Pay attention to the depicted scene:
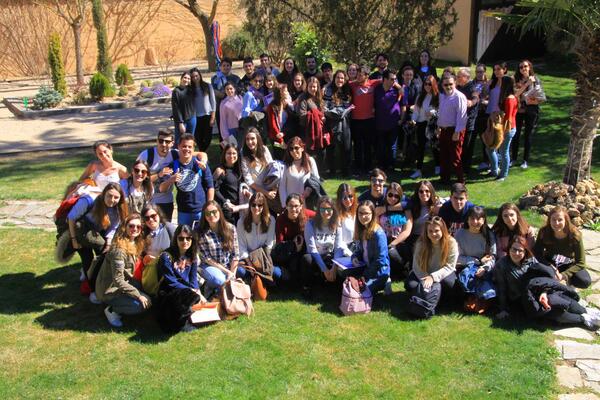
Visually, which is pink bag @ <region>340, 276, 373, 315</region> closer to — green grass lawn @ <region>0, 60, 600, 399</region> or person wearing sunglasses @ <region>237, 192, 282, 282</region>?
green grass lawn @ <region>0, 60, 600, 399</region>

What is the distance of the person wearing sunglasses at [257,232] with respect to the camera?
629cm

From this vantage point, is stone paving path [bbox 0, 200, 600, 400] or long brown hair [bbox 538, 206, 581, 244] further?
long brown hair [bbox 538, 206, 581, 244]


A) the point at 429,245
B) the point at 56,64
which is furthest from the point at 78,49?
the point at 429,245

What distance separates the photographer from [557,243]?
6055mm

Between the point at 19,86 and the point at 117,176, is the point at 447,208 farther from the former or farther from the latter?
the point at 19,86

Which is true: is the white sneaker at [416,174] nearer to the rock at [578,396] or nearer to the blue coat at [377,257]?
the blue coat at [377,257]

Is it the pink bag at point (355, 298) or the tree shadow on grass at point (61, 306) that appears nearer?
the tree shadow on grass at point (61, 306)

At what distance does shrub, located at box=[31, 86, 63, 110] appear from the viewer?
16297 mm

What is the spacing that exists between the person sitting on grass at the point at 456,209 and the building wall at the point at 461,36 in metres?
12.1

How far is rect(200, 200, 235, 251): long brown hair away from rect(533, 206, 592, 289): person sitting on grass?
2.87 metres

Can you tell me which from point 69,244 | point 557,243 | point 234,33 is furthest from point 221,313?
point 234,33

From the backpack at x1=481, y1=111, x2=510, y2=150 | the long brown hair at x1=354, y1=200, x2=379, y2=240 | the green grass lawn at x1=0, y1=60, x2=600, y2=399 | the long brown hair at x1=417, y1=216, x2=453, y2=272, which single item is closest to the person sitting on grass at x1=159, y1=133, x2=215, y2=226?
the green grass lawn at x1=0, y1=60, x2=600, y2=399

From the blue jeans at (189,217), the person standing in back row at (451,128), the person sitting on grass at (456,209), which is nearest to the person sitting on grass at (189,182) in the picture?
the blue jeans at (189,217)

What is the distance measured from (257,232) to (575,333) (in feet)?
9.93
